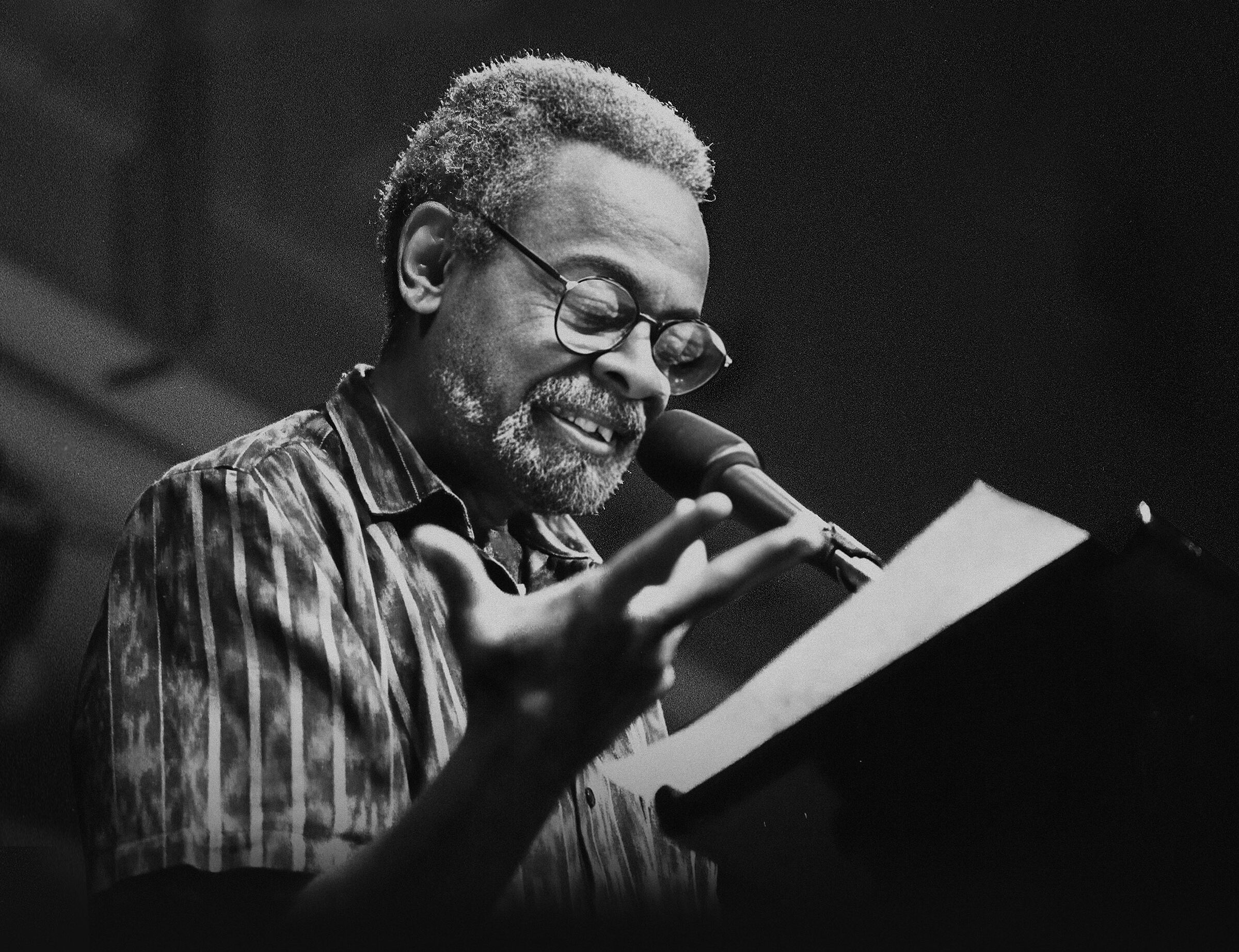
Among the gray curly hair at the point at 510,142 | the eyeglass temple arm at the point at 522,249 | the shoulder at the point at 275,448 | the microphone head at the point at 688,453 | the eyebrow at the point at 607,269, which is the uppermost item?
the gray curly hair at the point at 510,142

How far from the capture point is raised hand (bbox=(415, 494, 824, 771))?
0.77 m

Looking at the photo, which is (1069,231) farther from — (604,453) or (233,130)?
(233,130)

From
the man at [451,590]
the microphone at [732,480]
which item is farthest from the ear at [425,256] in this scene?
the microphone at [732,480]

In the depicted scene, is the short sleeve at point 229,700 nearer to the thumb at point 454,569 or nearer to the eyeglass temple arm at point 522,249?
the thumb at point 454,569

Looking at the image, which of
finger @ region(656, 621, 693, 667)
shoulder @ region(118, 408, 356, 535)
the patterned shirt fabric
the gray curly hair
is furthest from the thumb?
the gray curly hair

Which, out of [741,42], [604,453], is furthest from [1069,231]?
[604,453]

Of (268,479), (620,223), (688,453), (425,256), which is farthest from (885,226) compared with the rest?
(268,479)

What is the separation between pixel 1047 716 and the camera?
850 mm

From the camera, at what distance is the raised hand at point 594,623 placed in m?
0.77

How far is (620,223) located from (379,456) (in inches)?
15.9

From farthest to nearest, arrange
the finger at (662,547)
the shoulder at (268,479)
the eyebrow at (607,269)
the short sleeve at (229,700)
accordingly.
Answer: the eyebrow at (607,269) < the shoulder at (268,479) < the short sleeve at (229,700) < the finger at (662,547)

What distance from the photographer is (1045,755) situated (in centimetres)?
86

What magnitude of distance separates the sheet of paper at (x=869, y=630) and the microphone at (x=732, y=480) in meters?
0.10

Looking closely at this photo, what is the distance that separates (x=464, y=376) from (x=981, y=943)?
1.05 m
